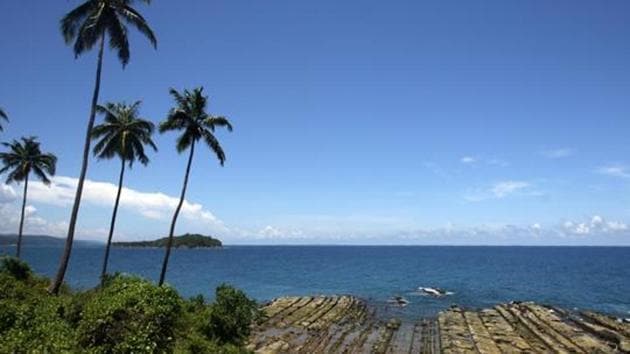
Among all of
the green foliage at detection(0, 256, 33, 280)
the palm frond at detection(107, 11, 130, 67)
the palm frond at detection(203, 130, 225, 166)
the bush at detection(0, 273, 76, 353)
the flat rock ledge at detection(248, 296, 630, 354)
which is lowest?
the flat rock ledge at detection(248, 296, 630, 354)

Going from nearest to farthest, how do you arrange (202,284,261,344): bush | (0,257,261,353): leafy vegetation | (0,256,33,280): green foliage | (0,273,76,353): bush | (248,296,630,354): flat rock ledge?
(0,273,76,353): bush, (0,257,261,353): leafy vegetation, (202,284,261,344): bush, (0,256,33,280): green foliage, (248,296,630,354): flat rock ledge

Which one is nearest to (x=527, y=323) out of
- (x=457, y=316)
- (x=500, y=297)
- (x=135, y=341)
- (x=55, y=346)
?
(x=457, y=316)

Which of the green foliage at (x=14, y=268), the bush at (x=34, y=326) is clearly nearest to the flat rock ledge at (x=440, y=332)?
the bush at (x=34, y=326)

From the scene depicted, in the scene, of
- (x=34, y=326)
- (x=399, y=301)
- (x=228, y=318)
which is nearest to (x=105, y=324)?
(x=34, y=326)

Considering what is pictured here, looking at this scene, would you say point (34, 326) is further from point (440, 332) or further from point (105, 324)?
point (440, 332)

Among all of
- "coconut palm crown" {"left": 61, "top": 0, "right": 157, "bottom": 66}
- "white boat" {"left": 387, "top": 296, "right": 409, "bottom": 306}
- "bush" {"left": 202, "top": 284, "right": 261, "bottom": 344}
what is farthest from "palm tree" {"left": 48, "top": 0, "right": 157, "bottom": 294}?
"white boat" {"left": 387, "top": 296, "right": 409, "bottom": 306}

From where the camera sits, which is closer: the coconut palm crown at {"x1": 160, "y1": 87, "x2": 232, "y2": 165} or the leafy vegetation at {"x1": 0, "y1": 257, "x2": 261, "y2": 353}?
the leafy vegetation at {"x1": 0, "y1": 257, "x2": 261, "y2": 353}

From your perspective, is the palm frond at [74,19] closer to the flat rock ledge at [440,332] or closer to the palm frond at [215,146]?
the palm frond at [215,146]

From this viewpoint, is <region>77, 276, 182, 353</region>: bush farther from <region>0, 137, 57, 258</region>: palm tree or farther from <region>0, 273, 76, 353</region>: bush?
<region>0, 137, 57, 258</region>: palm tree

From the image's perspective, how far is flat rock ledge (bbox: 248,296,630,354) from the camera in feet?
113

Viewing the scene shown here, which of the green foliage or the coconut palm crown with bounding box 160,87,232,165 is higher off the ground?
the coconut palm crown with bounding box 160,87,232,165

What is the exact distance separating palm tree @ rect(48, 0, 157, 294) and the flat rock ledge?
560 inches

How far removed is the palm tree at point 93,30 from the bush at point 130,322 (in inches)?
439

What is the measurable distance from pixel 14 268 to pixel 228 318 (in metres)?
16.4
